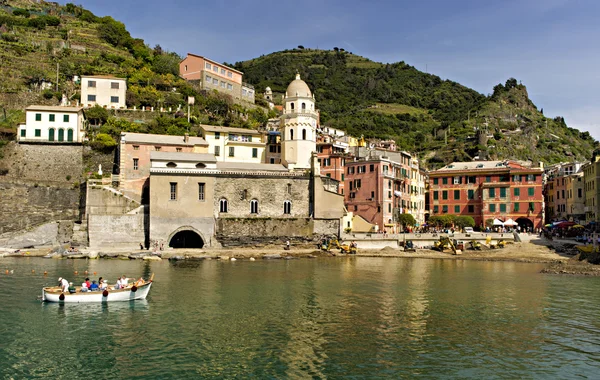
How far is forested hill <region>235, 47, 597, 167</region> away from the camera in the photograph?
118m

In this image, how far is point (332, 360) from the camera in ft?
62.6

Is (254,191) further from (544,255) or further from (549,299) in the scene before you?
(549,299)

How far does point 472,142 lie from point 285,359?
103m

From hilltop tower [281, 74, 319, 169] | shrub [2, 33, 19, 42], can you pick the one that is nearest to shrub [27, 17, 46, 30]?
shrub [2, 33, 19, 42]

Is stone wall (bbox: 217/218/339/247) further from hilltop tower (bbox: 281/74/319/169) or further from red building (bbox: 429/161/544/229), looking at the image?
red building (bbox: 429/161/544/229)

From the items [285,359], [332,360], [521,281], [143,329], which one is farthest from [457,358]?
[521,281]

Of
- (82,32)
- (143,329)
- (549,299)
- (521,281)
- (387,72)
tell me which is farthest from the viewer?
(387,72)

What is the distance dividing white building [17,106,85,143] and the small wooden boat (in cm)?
3967

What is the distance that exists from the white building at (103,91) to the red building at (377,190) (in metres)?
34.1

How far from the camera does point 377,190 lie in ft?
221

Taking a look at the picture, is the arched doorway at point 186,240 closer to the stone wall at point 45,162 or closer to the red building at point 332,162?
the stone wall at point 45,162

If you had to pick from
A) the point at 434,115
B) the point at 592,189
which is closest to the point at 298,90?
the point at 592,189

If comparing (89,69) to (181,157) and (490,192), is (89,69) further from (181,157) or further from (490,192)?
(490,192)

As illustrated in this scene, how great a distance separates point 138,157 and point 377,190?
29.0m
